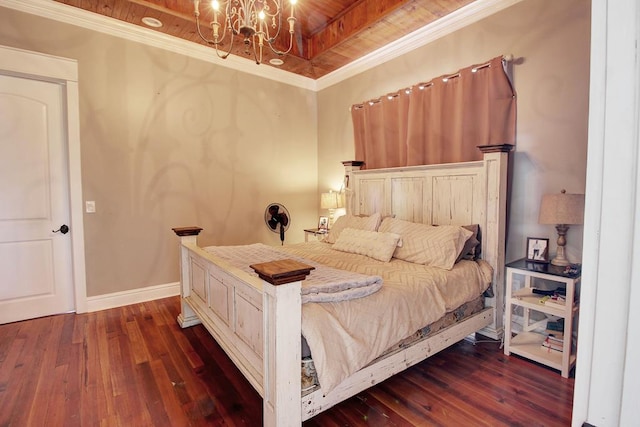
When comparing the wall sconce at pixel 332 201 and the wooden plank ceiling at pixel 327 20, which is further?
the wall sconce at pixel 332 201

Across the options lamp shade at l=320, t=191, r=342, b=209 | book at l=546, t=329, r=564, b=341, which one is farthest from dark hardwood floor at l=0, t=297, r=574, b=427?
lamp shade at l=320, t=191, r=342, b=209

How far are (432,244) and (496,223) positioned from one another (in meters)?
0.54

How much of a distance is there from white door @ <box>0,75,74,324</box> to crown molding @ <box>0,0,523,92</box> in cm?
65

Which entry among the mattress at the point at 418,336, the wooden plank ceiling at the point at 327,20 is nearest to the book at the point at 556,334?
the mattress at the point at 418,336

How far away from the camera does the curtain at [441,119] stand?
106 inches

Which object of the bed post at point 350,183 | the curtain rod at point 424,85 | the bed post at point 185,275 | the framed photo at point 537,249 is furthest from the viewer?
the bed post at point 350,183

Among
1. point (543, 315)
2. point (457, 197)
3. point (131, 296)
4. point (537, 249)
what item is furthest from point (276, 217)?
point (543, 315)

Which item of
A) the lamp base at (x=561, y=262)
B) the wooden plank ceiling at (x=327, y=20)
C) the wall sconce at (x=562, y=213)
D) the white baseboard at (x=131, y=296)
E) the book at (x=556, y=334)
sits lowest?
the white baseboard at (x=131, y=296)

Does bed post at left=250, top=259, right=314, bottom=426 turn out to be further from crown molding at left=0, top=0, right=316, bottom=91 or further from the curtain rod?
crown molding at left=0, top=0, right=316, bottom=91

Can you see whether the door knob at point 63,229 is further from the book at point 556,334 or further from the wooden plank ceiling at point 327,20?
the book at point 556,334

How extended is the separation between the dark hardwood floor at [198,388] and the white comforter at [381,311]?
0.40 metres

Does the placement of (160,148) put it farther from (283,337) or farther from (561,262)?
(561,262)

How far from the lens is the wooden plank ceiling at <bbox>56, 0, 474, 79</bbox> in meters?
2.90

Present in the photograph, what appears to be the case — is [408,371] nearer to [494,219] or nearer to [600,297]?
[494,219]
